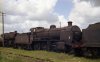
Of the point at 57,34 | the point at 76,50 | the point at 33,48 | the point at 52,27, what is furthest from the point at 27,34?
the point at 76,50

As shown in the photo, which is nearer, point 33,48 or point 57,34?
point 57,34

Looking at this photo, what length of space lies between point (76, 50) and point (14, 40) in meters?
21.1

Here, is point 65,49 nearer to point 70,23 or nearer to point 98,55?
point 70,23

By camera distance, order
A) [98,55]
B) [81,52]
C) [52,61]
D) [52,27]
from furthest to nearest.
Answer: [52,27] < [81,52] < [98,55] < [52,61]

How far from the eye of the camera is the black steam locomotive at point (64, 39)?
75.9 ft

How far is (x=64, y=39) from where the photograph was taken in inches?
1140

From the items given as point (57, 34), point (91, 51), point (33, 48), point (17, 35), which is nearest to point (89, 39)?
point (91, 51)

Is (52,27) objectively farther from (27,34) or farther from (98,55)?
(98,55)

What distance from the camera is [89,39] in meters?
23.6

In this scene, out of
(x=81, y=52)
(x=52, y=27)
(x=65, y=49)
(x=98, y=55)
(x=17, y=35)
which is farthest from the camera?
(x=17, y=35)

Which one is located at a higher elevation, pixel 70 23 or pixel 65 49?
pixel 70 23

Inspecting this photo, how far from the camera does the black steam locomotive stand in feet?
75.9

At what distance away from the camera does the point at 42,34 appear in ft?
116

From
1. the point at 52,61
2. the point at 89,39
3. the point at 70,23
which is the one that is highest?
the point at 70,23
